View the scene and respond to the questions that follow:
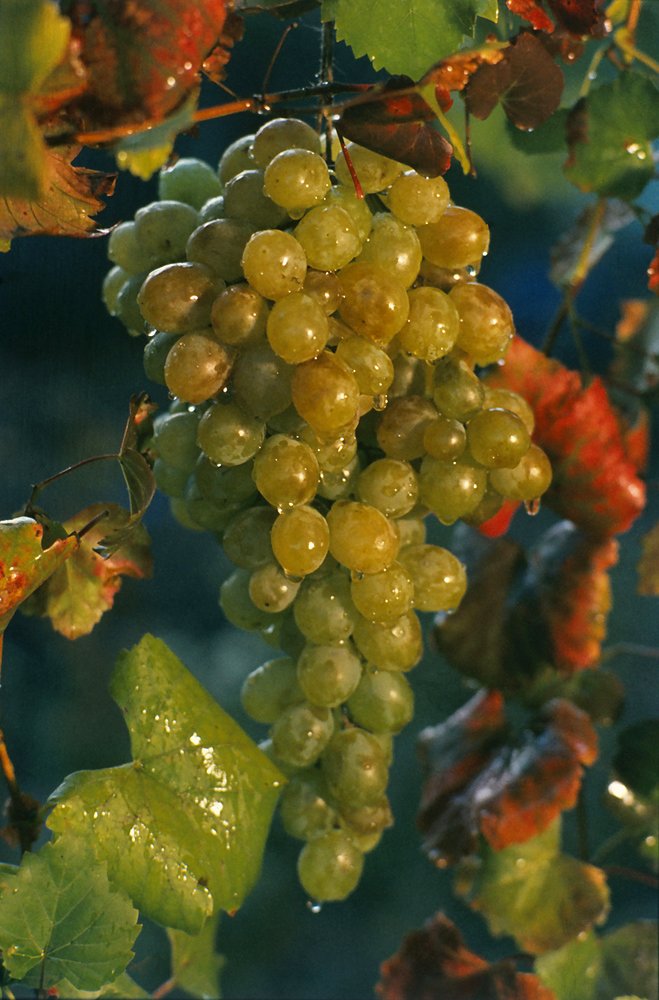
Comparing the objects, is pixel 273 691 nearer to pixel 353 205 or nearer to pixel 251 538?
pixel 251 538

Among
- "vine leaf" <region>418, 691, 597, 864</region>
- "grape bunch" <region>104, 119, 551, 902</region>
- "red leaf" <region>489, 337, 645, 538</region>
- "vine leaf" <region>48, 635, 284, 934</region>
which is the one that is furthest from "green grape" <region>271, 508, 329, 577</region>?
"vine leaf" <region>418, 691, 597, 864</region>

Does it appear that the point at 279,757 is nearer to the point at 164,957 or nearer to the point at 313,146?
the point at 313,146

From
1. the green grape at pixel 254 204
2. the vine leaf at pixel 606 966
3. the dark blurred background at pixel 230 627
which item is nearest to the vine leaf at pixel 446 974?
the vine leaf at pixel 606 966

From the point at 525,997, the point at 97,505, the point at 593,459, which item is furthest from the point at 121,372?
the point at 525,997

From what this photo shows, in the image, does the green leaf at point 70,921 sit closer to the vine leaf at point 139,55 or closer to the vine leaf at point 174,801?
the vine leaf at point 174,801

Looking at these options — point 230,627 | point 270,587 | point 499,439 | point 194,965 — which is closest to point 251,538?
point 270,587

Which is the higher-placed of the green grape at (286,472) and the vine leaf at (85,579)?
the green grape at (286,472)
